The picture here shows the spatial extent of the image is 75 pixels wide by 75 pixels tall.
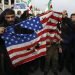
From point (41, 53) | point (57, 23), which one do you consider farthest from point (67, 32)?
point (41, 53)

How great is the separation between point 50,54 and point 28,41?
68.7 inches

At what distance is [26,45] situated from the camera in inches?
316

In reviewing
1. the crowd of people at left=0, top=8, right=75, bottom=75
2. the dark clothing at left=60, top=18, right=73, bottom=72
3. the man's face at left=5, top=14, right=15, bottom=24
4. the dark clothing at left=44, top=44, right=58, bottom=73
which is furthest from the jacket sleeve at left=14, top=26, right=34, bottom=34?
the dark clothing at left=44, top=44, right=58, bottom=73

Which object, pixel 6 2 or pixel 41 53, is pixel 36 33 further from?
pixel 6 2

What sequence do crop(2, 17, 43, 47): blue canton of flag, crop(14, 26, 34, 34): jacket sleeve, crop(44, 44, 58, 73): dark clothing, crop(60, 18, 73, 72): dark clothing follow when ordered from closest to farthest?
crop(2, 17, 43, 47): blue canton of flag → crop(14, 26, 34, 34): jacket sleeve → crop(60, 18, 73, 72): dark clothing → crop(44, 44, 58, 73): dark clothing

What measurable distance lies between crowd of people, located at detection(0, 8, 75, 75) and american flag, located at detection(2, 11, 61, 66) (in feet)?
0.32

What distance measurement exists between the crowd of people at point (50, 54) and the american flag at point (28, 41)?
0.32 ft

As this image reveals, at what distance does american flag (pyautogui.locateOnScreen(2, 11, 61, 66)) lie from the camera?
782 cm

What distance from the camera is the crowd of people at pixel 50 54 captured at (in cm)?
782

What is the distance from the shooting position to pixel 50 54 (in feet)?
31.7

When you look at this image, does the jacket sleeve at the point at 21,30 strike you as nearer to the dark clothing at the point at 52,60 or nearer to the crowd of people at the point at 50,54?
the crowd of people at the point at 50,54

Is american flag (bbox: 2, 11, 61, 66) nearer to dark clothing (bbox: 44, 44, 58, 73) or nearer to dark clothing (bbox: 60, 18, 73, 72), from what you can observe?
dark clothing (bbox: 60, 18, 73, 72)

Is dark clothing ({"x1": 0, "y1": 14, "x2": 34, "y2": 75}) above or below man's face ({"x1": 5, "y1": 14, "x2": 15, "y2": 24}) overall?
below

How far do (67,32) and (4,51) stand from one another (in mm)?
2178
